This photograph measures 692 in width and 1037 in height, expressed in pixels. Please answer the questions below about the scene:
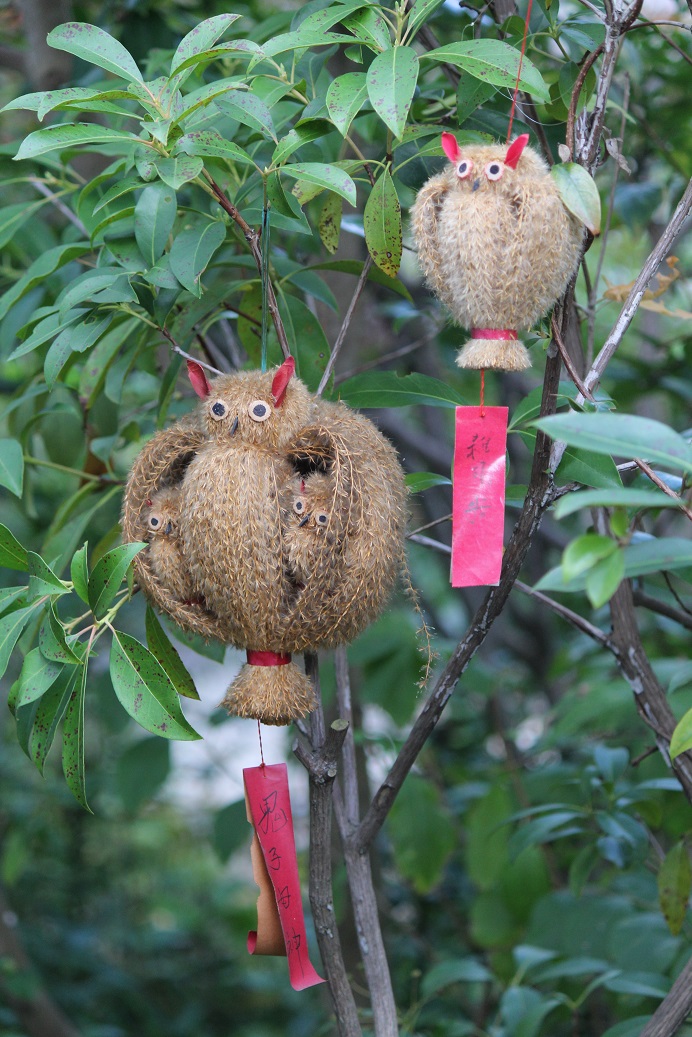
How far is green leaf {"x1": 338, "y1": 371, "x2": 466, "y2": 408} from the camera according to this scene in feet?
2.62

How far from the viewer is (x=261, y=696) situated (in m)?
0.66

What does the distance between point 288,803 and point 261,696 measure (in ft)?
0.37

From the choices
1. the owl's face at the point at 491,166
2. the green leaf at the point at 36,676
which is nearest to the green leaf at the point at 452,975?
the green leaf at the point at 36,676

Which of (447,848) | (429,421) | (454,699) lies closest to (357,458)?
(447,848)

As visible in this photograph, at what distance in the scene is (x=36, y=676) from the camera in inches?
26.0

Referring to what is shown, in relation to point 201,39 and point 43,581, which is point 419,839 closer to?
point 43,581

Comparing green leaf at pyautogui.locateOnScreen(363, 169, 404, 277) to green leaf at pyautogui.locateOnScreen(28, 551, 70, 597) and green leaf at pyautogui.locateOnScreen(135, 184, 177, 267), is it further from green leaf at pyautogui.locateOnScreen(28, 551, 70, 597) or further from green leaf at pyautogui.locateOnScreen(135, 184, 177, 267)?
green leaf at pyautogui.locateOnScreen(28, 551, 70, 597)

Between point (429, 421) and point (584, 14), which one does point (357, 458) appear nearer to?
point (584, 14)

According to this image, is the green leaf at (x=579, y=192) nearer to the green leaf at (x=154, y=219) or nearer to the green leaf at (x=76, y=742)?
the green leaf at (x=154, y=219)

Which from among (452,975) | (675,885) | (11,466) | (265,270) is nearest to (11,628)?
(11,466)

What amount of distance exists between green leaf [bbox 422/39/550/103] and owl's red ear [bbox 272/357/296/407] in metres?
0.24

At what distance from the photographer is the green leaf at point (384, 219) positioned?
0.70m

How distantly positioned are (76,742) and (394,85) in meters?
0.52

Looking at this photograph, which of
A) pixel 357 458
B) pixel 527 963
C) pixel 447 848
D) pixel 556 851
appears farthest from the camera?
pixel 556 851
